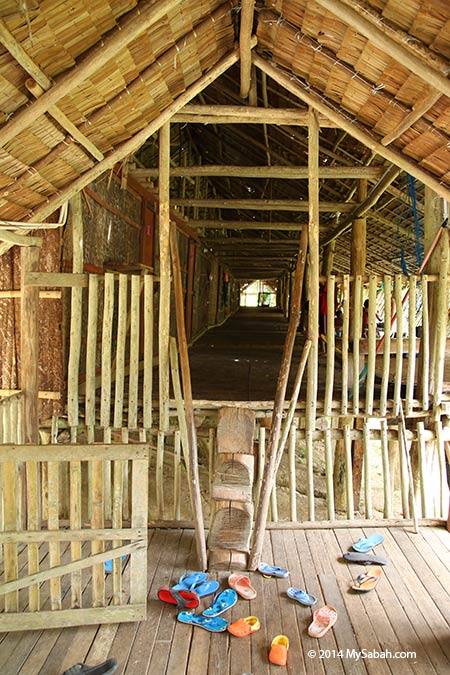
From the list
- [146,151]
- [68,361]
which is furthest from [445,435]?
[146,151]

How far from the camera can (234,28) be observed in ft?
12.2

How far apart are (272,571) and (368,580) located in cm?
67

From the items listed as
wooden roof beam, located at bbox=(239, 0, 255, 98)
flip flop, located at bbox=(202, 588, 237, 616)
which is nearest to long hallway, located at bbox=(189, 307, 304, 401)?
flip flop, located at bbox=(202, 588, 237, 616)

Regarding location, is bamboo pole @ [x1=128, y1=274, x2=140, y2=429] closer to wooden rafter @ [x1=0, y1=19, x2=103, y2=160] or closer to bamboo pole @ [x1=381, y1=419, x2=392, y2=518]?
wooden rafter @ [x1=0, y1=19, x2=103, y2=160]

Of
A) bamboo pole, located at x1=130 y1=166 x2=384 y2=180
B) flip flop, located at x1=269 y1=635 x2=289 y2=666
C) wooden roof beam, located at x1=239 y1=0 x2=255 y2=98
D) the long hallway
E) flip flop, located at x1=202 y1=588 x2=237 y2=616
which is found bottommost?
flip flop, located at x1=269 y1=635 x2=289 y2=666

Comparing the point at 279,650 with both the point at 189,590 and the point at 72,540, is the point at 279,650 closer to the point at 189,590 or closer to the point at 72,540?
the point at 189,590

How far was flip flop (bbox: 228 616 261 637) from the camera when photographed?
276 cm

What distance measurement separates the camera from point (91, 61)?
2832 mm

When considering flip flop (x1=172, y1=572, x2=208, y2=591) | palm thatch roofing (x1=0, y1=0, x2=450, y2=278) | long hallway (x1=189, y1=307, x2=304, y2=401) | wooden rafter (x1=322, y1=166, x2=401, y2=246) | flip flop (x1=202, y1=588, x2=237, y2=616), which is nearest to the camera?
palm thatch roofing (x1=0, y1=0, x2=450, y2=278)

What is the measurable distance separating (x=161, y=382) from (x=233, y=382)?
4.58 ft

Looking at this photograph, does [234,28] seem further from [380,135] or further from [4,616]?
[4,616]

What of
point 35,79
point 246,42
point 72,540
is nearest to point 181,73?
point 246,42

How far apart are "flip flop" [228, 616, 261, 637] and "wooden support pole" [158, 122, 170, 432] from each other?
6.17ft

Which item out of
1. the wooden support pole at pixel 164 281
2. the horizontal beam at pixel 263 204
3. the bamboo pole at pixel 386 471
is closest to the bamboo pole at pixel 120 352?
the wooden support pole at pixel 164 281
